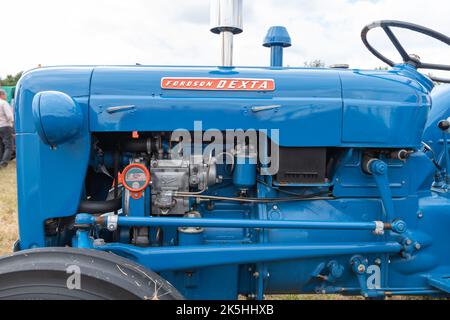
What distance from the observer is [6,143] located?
32.2 feet

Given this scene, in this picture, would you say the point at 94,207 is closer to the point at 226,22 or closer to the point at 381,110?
the point at 226,22

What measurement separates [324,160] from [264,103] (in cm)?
49

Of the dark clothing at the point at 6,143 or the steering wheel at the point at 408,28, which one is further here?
the dark clothing at the point at 6,143

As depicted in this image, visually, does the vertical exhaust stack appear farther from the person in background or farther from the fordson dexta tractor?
the person in background

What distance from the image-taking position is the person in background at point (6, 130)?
30.7 ft

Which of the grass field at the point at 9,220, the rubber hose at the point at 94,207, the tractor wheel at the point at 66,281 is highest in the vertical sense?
the rubber hose at the point at 94,207

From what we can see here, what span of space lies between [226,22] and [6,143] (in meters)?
8.74

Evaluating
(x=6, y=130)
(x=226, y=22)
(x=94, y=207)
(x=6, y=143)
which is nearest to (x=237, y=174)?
(x=94, y=207)

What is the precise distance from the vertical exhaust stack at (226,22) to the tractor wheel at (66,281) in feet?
4.63

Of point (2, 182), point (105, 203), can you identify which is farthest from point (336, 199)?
point (2, 182)

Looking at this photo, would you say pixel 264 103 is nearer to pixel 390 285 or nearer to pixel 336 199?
pixel 336 199

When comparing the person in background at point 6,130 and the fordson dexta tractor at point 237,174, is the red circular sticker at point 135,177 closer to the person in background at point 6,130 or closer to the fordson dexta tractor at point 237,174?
the fordson dexta tractor at point 237,174
